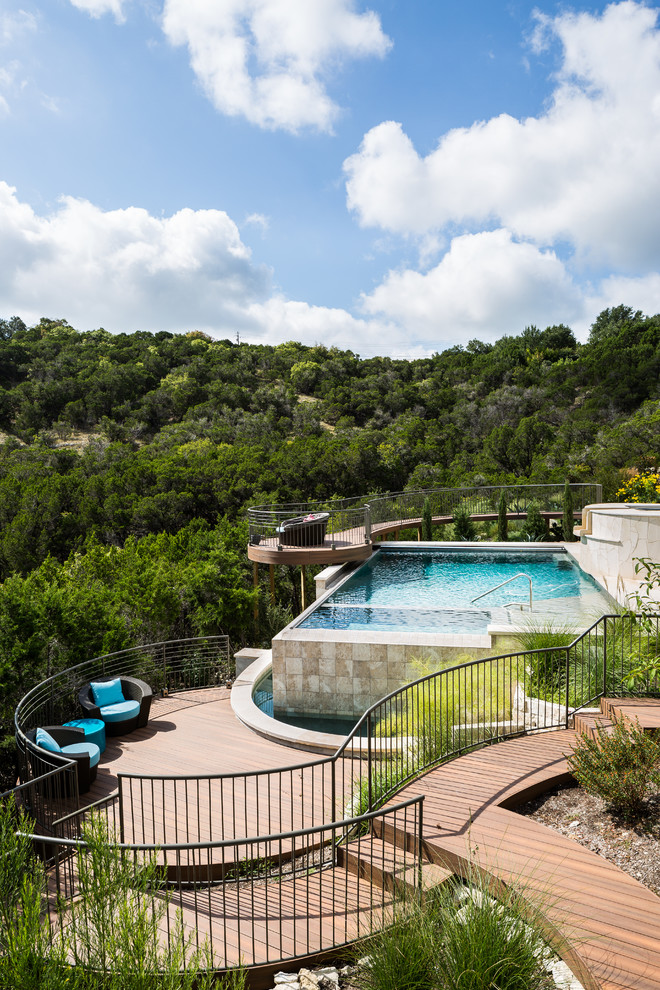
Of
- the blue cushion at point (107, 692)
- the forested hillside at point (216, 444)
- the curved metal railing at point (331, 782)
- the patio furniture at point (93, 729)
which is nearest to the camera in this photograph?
the curved metal railing at point (331, 782)

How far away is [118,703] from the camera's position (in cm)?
967

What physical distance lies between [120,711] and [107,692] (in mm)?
486

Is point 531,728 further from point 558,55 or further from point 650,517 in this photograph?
A: point 558,55

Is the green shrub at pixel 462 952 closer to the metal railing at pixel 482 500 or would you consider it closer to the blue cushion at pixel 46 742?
the blue cushion at pixel 46 742

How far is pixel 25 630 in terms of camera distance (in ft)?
33.0

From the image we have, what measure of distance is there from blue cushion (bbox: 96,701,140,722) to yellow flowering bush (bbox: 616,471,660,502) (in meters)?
16.4

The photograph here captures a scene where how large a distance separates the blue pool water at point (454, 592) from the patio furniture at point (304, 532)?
1.58m

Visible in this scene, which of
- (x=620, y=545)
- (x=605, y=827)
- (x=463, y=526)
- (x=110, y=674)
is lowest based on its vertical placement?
(x=110, y=674)

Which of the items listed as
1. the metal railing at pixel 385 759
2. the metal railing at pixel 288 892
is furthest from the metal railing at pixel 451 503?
the metal railing at pixel 288 892

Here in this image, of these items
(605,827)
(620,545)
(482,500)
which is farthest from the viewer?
(482,500)

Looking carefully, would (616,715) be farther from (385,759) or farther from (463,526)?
(463,526)

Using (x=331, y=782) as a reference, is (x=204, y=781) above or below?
below

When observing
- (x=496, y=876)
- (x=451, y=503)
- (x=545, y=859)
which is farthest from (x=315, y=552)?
(x=496, y=876)

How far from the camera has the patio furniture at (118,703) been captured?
926cm
